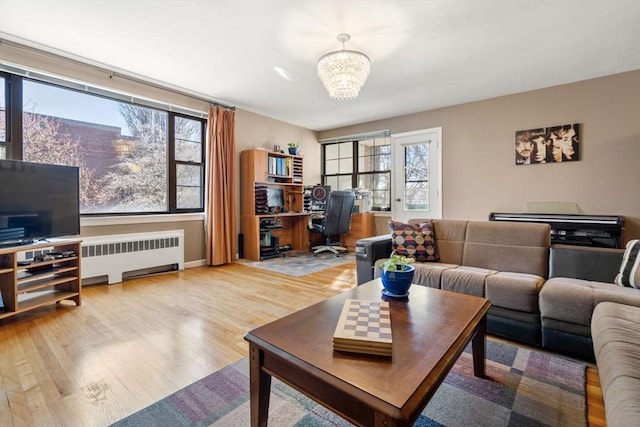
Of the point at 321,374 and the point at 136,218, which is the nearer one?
the point at 321,374

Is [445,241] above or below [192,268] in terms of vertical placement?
above

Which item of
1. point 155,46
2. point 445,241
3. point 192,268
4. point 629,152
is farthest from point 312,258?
point 629,152

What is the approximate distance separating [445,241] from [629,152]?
2604 millimetres

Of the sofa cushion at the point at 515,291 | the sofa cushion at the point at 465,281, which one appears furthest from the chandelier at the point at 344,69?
the sofa cushion at the point at 515,291

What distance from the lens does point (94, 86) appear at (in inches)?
129

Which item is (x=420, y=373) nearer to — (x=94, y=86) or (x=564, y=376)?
(x=564, y=376)

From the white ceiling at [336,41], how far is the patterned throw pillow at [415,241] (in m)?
1.74

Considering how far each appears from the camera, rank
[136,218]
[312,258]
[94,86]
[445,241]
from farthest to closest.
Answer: [312,258] < [136,218] < [94,86] < [445,241]

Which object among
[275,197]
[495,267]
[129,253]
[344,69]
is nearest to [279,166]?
[275,197]

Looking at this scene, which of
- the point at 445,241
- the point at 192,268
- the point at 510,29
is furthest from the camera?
the point at 192,268

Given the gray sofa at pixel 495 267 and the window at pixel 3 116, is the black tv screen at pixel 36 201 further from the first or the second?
the gray sofa at pixel 495 267

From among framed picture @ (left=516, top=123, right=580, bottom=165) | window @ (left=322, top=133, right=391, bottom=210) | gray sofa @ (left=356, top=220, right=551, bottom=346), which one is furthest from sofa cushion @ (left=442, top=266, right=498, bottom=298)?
window @ (left=322, top=133, right=391, bottom=210)

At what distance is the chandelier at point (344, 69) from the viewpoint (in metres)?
2.51

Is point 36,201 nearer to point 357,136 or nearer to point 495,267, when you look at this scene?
point 495,267
